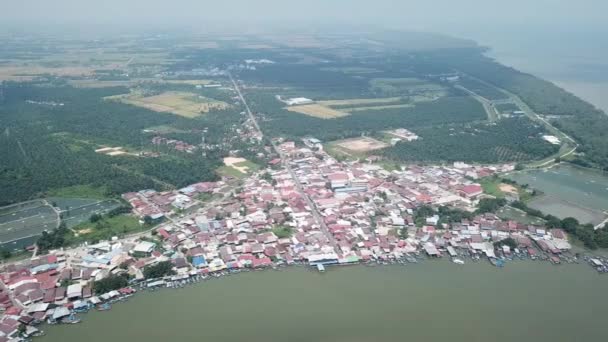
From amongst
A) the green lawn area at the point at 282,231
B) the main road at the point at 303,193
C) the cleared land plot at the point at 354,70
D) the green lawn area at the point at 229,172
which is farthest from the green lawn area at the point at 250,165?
the cleared land plot at the point at 354,70

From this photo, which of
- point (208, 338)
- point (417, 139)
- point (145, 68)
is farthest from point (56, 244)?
point (145, 68)

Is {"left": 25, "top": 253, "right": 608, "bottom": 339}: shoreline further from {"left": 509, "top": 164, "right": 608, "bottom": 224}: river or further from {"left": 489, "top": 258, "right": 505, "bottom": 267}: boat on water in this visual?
{"left": 509, "top": 164, "right": 608, "bottom": 224}: river

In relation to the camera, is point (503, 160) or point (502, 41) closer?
point (503, 160)

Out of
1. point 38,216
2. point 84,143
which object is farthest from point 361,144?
point 38,216

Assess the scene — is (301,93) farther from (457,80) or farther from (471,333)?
(471,333)

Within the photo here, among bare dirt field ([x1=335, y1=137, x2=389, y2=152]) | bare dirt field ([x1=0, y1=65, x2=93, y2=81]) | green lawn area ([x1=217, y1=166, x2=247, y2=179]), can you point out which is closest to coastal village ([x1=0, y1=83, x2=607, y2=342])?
green lawn area ([x1=217, y1=166, x2=247, y2=179])

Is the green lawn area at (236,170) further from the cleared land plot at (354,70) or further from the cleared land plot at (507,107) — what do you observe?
the cleared land plot at (354,70)
